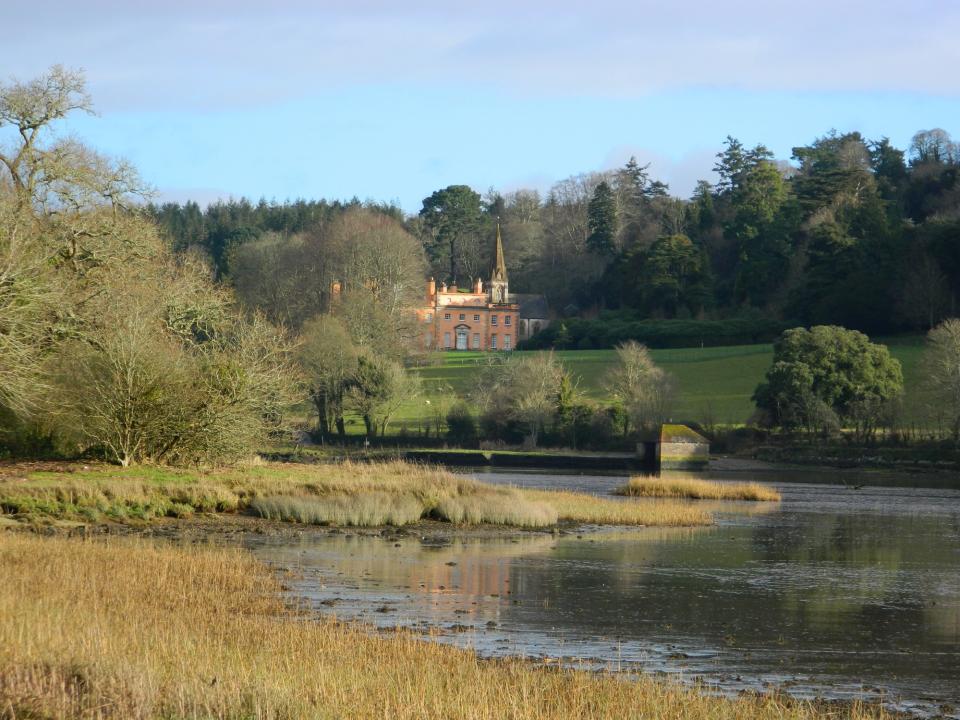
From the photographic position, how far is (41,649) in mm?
12680

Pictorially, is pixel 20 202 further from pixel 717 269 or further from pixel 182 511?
pixel 717 269

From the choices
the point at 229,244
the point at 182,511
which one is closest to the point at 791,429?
the point at 182,511

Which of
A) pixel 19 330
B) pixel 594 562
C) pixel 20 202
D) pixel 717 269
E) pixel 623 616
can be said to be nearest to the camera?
pixel 623 616

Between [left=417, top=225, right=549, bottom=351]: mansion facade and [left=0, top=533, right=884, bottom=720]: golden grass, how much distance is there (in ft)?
405

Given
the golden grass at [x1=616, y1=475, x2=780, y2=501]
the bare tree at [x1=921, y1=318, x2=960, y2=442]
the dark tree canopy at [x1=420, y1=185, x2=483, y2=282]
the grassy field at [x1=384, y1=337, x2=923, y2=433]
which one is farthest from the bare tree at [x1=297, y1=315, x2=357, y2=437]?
the dark tree canopy at [x1=420, y1=185, x2=483, y2=282]

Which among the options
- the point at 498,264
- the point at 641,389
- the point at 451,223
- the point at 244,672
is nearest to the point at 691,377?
the point at 641,389

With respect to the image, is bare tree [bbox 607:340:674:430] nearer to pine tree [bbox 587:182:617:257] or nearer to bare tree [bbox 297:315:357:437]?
bare tree [bbox 297:315:357:437]

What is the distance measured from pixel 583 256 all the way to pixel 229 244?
38685 mm

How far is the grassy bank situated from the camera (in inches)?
1170

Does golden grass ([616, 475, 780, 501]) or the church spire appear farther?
the church spire

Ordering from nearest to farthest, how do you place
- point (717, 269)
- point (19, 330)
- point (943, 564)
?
1. point (943, 564)
2. point (19, 330)
3. point (717, 269)

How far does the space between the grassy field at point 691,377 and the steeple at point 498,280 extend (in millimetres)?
26429

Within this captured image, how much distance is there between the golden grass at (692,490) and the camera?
46.9 metres

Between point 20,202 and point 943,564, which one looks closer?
point 943,564
